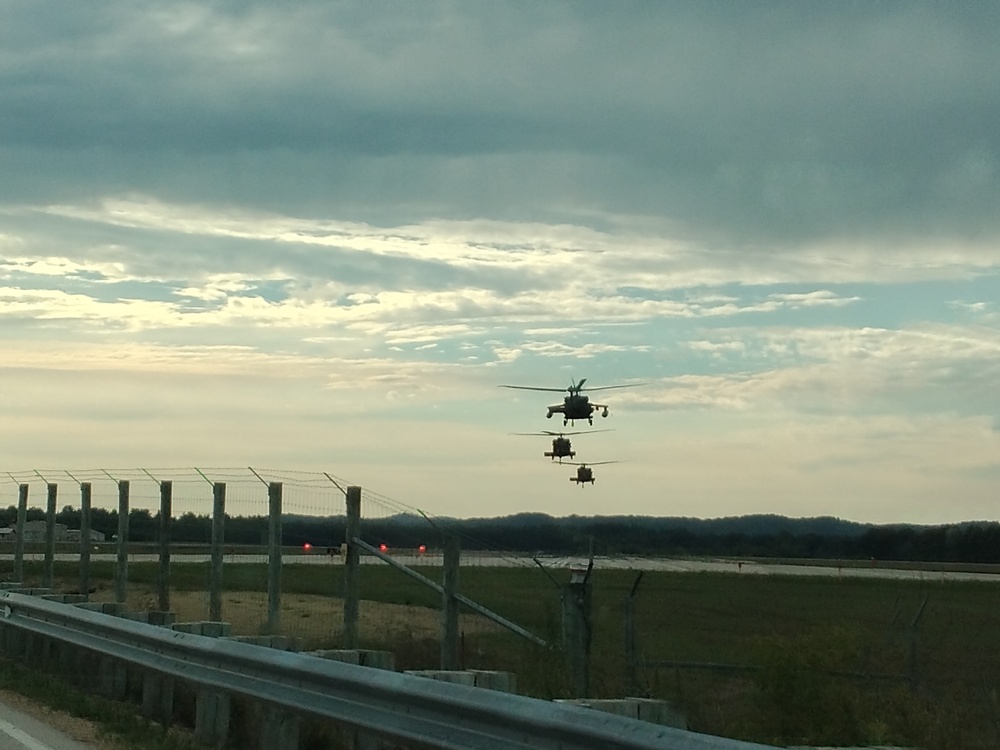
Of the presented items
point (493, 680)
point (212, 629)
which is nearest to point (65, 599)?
point (212, 629)

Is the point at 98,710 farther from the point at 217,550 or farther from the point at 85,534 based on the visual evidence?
the point at 85,534

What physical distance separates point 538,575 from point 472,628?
24.4 meters

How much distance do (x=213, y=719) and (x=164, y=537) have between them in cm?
732

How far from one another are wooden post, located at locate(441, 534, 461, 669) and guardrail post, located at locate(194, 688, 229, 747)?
202 centimetres

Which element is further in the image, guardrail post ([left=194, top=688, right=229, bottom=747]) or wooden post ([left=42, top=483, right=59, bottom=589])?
wooden post ([left=42, top=483, right=59, bottom=589])

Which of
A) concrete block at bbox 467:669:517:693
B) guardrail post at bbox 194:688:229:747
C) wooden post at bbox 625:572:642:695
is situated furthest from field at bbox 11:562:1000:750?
guardrail post at bbox 194:688:229:747

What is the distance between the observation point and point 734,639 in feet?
94.6

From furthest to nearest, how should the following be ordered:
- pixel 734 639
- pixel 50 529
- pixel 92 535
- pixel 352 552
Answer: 1. pixel 92 535
2. pixel 734 639
3. pixel 50 529
4. pixel 352 552

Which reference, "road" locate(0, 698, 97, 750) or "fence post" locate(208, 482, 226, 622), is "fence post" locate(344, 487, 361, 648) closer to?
"fence post" locate(208, 482, 226, 622)

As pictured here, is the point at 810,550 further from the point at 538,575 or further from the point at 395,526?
the point at 395,526

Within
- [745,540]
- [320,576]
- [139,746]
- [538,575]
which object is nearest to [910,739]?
[139,746]

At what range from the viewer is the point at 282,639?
37.0 ft

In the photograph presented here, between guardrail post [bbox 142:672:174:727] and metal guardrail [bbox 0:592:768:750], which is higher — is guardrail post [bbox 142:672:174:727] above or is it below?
below

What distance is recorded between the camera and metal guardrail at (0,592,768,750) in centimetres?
659
